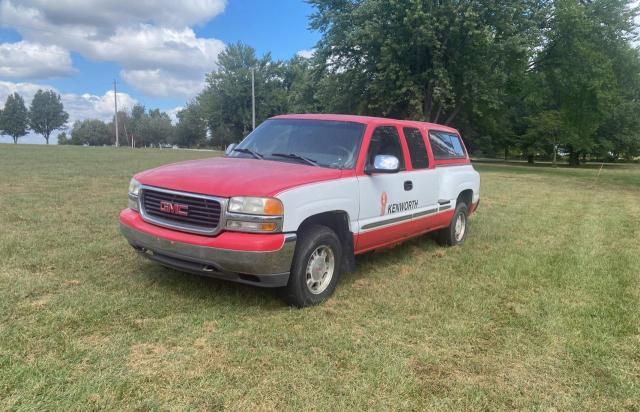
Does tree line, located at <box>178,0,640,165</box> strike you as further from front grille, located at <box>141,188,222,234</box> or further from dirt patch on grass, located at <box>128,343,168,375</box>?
dirt patch on grass, located at <box>128,343,168,375</box>

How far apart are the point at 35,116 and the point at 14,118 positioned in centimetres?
440

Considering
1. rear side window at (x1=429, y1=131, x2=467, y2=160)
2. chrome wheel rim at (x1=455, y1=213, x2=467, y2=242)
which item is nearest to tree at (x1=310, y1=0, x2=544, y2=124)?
rear side window at (x1=429, y1=131, x2=467, y2=160)

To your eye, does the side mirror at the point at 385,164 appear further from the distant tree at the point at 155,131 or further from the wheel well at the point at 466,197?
the distant tree at the point at 155,131

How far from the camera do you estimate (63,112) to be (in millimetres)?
116750

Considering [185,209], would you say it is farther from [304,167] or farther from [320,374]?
[320,374]

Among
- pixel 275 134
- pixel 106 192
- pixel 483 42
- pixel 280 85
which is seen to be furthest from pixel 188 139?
pixel 275 134

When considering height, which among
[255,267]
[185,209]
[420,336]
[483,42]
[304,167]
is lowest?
[420,336]

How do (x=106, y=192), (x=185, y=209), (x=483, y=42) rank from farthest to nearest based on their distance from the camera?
(x=483, y=42), (x=106, y=192), (x=185, y=209)

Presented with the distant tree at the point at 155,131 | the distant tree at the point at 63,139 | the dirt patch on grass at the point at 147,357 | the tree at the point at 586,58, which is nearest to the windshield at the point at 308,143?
the dirt patch on grass at the point at 147,357

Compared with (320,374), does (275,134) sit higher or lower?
higher

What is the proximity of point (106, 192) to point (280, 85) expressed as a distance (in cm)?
5674

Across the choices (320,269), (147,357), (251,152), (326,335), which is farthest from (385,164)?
(147,357)

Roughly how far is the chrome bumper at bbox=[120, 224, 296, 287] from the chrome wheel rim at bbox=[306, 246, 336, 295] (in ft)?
1.17

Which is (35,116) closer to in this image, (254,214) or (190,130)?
(190,130)
